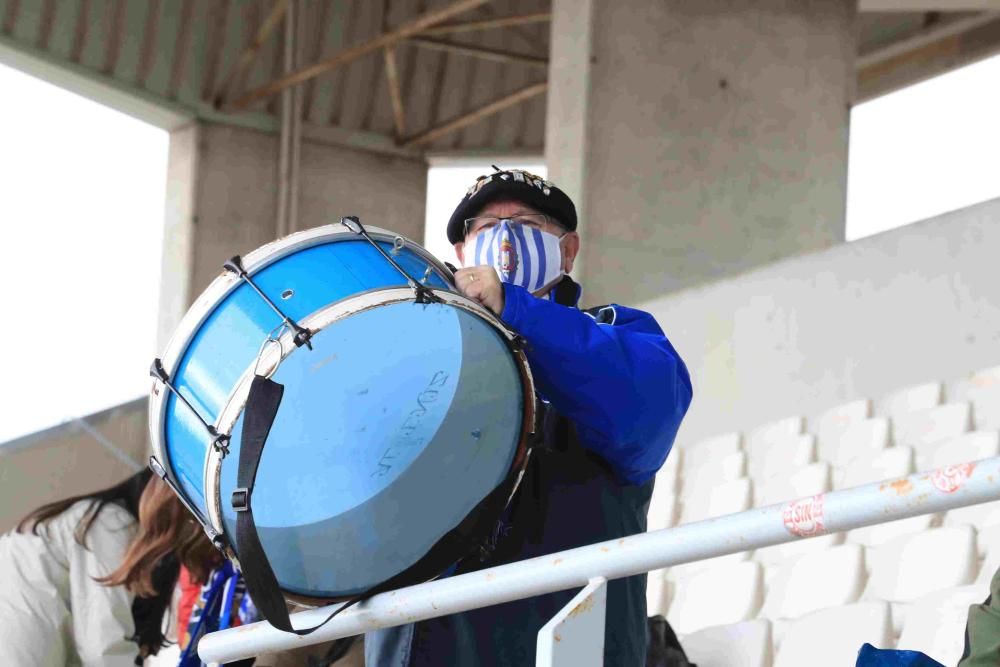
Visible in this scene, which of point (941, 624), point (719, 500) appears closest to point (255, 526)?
point (941, 624)

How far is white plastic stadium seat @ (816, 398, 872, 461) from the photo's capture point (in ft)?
16.8

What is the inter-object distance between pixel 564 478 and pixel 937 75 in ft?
39.9

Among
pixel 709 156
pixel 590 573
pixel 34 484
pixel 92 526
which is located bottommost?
pixel 590 573

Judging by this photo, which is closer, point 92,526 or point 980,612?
point 980,612

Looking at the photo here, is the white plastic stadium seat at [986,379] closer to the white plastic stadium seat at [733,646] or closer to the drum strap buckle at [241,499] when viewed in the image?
the white plastic stadium seat at [733,646]

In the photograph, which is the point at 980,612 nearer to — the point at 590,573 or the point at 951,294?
the point at 590,573

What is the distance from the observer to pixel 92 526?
135 inches

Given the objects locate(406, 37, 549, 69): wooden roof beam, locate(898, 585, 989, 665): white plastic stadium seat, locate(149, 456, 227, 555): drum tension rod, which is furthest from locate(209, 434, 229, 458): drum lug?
locate(406, 37, 549, 69): wooden roof beam

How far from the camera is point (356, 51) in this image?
452 inches

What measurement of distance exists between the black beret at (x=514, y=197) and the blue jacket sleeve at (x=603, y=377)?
0.27 metres

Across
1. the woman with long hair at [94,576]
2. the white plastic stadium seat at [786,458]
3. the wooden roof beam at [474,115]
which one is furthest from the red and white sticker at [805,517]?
the wooden roof beam at [474,115]

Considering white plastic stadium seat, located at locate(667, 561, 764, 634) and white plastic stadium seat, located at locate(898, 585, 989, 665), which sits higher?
white plastic stadium seat, located at locate(667, 561, 764, 634)

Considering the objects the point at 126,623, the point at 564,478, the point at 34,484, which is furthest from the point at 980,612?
the point at 34,484

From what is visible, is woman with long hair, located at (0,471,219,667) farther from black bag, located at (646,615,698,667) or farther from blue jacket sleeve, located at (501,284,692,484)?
blue jacket sleeve, located at (501,284,692,484)
